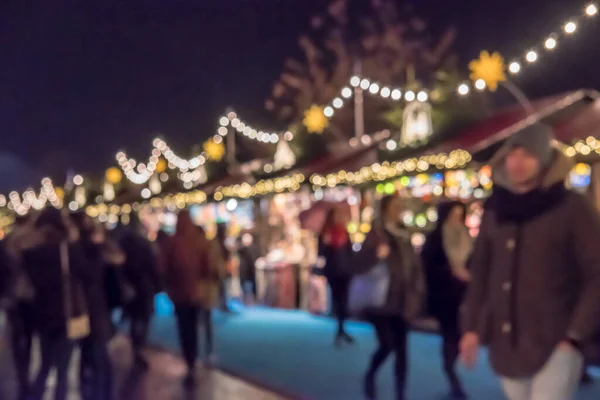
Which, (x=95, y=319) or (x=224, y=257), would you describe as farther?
(x=224, y=257)

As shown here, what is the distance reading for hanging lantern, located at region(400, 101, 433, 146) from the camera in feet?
41.4

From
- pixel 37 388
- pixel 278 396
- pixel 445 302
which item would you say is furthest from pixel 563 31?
pixel 37 388

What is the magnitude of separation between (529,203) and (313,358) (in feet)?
19.7

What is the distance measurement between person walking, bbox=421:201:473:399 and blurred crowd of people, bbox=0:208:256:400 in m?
2.47

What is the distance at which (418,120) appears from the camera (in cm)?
1266

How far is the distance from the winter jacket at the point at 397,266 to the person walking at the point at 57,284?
6.90ft

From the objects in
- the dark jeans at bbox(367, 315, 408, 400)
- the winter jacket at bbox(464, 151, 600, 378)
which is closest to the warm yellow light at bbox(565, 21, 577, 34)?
the dark jeans at bbox(367, 315, 408, 400)

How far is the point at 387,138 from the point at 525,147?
10491 millimetres

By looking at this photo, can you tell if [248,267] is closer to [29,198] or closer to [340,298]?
[340,298]

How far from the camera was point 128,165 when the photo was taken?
106 feet

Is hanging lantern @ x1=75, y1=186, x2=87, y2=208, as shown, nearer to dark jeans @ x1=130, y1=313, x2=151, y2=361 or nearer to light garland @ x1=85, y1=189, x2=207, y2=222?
light garland @ x1=85, y1=189, x2=207, y2=222

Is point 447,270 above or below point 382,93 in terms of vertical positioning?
below

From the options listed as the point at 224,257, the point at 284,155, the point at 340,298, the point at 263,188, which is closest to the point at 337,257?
the point at 340,298

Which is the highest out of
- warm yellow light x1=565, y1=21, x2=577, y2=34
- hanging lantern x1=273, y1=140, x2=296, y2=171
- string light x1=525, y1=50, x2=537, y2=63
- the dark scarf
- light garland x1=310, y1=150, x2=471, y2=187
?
warm yellow light x1=565, y1=21, x2=577, y2=34
